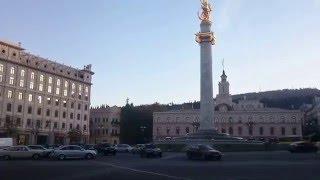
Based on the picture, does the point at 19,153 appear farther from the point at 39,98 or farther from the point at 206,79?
the point at 39,98

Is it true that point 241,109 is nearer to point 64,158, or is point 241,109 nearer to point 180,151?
point 180,151

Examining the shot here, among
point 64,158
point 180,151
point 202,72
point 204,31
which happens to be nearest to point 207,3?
point 204,31

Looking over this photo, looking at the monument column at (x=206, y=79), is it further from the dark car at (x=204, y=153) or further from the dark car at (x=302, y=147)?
the dark car at (x=204, y=153)

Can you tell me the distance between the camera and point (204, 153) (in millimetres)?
36000

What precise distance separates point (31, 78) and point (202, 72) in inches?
1832

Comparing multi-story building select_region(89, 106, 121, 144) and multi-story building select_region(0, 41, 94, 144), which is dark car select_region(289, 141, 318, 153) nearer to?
multi-story building select_region(0, 41, 94, 144)

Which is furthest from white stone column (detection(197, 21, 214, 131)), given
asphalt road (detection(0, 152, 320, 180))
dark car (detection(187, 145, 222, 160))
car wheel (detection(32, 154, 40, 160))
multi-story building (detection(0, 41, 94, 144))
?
multi-story building (detection(0, 41, 94, 144))

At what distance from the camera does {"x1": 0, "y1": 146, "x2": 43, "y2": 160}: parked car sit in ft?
128

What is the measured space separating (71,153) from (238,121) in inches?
3465

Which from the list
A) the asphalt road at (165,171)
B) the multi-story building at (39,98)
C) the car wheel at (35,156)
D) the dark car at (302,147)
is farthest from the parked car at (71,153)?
the multi-story building at (39,98)

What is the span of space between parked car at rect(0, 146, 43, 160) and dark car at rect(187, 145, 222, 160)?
15418 millimetres

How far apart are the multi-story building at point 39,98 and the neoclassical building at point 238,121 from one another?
29.8 meters

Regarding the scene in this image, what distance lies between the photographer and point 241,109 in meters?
122

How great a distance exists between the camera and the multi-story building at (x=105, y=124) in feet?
404
